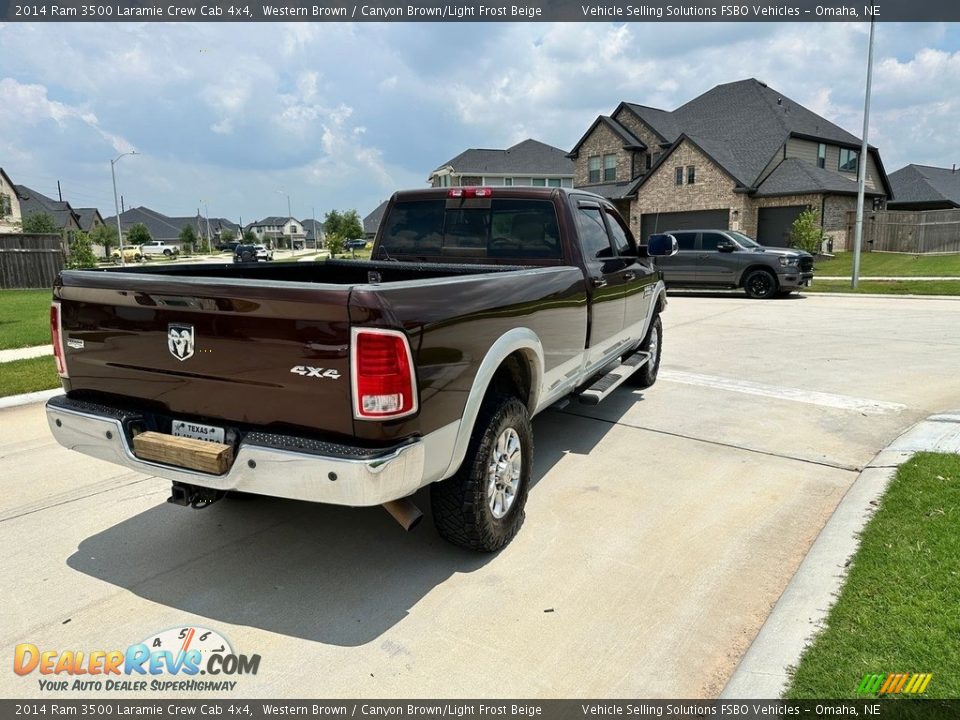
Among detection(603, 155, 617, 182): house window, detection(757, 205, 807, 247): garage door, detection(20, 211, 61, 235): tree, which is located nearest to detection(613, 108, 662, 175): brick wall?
detection(603, 155, 617, 182): house window

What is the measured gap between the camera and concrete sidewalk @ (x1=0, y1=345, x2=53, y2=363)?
29.5 ft

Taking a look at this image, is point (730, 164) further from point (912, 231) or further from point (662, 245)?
point (662, 245)

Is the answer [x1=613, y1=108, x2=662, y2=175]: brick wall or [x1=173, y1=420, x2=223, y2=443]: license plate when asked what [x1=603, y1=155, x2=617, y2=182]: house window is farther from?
[x1=173, y1=420, x2=223, y2=443]: license plate

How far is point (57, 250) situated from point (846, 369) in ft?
84.0

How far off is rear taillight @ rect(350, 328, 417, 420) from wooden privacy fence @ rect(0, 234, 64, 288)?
2468 cm

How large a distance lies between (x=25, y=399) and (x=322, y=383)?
604cm

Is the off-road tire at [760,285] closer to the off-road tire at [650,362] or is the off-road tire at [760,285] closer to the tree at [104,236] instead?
the off-road tire at [650,362]

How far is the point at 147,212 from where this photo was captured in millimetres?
122000

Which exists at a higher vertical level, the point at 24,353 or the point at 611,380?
the point at 611,380

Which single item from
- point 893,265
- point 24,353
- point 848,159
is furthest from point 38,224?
point 893,265

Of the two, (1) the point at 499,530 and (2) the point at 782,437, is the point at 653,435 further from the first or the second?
(1) the point at 499,530

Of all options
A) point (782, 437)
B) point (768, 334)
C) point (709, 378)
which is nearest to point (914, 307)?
point (768, 334)

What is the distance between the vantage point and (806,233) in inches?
1021

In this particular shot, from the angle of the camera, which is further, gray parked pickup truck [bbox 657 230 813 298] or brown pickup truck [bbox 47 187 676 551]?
gray parked pickup truck [bbox 657 230 813 298]
